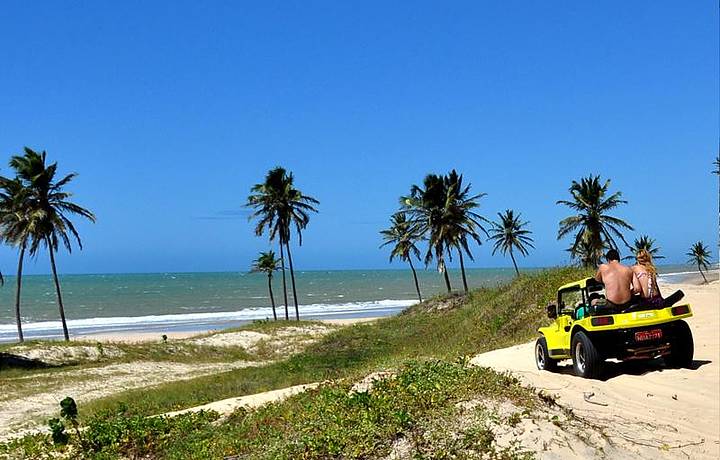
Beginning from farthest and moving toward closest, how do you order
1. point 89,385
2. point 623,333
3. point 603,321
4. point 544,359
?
1. point 89,385
2. point 544,359
3. point 623,333
4. point 603,321

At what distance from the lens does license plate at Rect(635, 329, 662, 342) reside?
31.7 feet

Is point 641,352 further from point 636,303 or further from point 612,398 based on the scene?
point 612,398

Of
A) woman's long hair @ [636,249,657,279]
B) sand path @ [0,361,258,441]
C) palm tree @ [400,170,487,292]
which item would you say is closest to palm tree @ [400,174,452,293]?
palm tree @ [400,170,487,292]

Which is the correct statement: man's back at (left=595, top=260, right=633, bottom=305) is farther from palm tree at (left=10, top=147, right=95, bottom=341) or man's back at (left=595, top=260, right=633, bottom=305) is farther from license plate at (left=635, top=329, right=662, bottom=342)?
palm tree at (left=10, top=147, right=95, bottom=341)

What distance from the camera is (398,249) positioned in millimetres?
57531

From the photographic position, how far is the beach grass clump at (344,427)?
5.93 meters

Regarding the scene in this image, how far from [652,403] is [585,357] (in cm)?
135

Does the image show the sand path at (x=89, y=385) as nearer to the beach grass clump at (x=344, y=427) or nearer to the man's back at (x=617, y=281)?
Answer: the beach grass clump at (x=344, y=427)

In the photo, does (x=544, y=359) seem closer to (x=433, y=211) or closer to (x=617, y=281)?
(x=617, y=281)

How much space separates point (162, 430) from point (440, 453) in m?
4.98

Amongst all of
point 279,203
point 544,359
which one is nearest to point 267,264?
point 279,203

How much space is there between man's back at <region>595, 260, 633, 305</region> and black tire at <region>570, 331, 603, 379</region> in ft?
2.73

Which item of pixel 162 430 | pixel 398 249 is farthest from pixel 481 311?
pixel 398 249

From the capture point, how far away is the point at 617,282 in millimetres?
9789
